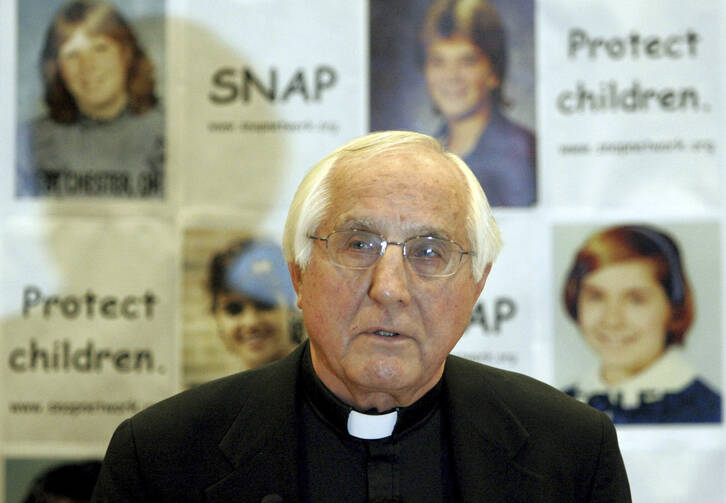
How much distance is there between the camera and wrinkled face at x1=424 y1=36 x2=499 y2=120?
2.43 m

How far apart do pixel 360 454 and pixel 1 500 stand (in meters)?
1.40

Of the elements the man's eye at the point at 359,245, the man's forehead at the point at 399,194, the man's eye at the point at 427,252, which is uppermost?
the man's forehead at the point at 399,194

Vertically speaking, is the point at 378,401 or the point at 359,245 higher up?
the point at 359,245

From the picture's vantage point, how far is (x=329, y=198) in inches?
59.5

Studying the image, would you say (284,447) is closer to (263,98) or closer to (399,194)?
(399,194)

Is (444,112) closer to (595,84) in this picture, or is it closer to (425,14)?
(425,14)

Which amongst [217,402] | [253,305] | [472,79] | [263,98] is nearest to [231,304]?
[253,305]

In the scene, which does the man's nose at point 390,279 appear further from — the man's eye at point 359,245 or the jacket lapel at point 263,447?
the jacket lapel at point 263,447

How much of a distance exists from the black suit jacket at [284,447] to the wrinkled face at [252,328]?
2.39 feet

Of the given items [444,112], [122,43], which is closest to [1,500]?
[122,43]

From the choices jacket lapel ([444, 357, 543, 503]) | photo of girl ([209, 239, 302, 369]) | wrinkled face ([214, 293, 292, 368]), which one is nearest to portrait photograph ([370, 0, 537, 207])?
photo of girl ([209, 239, 302, 369])

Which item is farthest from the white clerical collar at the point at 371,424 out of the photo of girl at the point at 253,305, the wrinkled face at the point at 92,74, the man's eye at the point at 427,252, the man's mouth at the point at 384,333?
the wrinkled face at the point at 92,74

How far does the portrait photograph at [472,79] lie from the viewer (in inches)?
95.4

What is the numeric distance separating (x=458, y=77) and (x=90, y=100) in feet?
3.50
